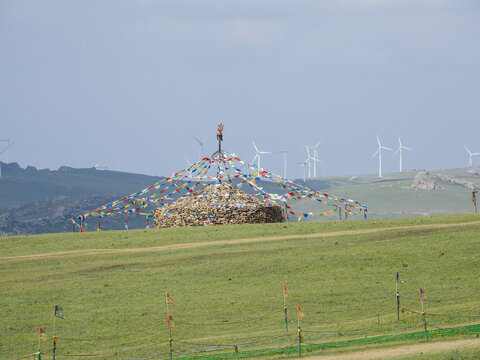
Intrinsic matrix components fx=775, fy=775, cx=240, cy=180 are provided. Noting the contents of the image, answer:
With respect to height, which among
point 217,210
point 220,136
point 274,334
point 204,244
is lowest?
point 274,334

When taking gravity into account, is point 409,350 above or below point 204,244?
below

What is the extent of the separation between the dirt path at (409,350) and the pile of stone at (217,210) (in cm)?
4777

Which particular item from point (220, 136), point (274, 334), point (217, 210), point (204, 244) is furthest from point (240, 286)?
point (220, 136)

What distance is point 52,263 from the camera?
199 ft

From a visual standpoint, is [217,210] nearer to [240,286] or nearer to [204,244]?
[204,244]

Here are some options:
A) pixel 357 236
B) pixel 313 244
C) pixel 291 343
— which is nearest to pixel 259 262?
pixel 313 244

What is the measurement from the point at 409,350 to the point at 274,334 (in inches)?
315

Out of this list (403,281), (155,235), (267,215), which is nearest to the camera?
(403,281)

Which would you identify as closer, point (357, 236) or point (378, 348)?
point (378, 348)

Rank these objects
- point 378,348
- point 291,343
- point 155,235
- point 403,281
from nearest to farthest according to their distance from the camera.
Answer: point 378,348 < point 291,343 < point 403,281 < point 155,235

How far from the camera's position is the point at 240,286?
5012cm

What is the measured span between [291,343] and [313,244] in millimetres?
25945

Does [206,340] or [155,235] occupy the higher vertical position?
[155,235]

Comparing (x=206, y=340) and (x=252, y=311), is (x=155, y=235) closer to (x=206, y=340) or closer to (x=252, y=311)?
(x=252, y=311)
